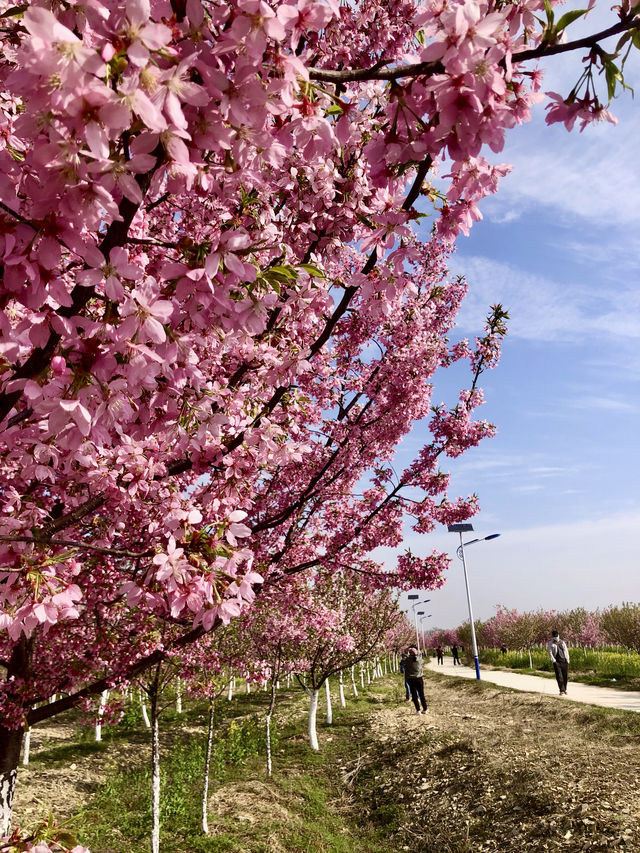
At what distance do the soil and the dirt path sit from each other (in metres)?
0.02

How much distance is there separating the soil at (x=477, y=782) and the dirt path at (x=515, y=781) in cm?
2

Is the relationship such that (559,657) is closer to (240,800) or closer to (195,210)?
(240,800)

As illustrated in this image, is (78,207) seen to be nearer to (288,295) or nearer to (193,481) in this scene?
(288,295)

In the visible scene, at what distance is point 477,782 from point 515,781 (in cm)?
89

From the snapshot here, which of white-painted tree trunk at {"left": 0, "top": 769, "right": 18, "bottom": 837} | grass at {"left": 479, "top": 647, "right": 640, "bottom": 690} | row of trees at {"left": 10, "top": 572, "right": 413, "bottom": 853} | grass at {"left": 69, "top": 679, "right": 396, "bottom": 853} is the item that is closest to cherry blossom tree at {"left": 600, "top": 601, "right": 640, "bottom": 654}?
grass at {"left": 479, "top": 647, "right": 640, "bottom": 690}

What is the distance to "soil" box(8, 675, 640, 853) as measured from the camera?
7.98 meters

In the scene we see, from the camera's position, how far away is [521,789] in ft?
30.7

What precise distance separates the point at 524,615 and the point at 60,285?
50.7 m

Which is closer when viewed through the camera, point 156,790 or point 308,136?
point 308,136

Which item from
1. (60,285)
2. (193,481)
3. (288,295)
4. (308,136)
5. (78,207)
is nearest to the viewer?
(78,207)

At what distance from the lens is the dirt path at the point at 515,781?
7.77 m

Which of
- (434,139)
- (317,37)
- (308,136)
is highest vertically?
(317,37)

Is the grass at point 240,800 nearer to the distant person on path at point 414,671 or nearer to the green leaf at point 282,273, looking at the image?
the distant person on path at point 414,671

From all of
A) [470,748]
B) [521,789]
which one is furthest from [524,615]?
[521,789]
